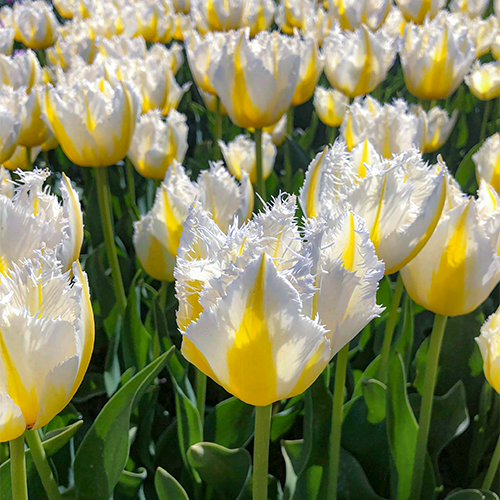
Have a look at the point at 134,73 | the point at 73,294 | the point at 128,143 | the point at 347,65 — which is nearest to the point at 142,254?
the point at 128,143

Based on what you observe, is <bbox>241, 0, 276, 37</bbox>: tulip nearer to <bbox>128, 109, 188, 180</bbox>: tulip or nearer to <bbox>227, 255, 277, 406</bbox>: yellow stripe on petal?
<bbox>128, 109, 188, 180</bbox>: tulip

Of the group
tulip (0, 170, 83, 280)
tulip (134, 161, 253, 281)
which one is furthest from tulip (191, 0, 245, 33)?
tulip (0, 170, 83, 280)

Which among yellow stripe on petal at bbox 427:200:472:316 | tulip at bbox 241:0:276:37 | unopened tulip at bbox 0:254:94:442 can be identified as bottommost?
tulip at bbox 241:0:276:37

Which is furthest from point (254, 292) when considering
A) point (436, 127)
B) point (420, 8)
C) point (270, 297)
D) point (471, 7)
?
point (471, 7)

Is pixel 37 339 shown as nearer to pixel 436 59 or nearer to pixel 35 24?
pixel 436 59

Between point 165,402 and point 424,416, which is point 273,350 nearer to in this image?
point 424,416

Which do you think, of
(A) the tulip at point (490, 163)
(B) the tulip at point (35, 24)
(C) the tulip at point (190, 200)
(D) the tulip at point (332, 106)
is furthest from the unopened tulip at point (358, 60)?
(B) the tulip at point (35, 24)

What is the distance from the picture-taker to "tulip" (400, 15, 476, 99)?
1.52m

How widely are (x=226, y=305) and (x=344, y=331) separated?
12cm

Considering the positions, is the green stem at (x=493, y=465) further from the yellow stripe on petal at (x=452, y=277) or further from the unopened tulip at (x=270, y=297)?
the unopened tulip at (x=270, y=297)

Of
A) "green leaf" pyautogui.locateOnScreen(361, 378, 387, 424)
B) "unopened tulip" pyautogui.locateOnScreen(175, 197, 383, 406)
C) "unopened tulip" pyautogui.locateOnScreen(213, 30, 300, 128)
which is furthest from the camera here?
"unopened tulip" pyautogui.locateOnScreen(213, 30, 300, 128)

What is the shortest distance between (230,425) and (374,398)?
0.26m

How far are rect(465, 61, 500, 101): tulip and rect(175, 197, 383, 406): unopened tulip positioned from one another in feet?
5.75

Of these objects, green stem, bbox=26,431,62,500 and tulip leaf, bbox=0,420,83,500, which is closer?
green stem, bbox=26,431,62,500
